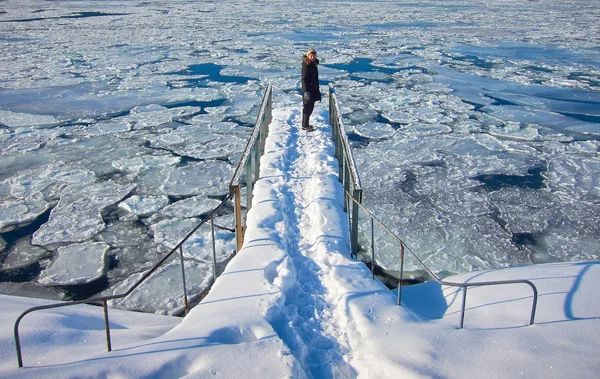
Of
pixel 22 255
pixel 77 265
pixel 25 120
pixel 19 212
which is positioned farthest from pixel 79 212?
pixel 25 120

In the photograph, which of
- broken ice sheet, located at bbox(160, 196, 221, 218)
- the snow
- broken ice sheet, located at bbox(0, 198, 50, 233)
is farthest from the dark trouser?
broken ice sheet, located at bbox(0, 198, 50, 233)

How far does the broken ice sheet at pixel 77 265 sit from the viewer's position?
4965 mm

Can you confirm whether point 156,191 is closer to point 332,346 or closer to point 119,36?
point 332,346

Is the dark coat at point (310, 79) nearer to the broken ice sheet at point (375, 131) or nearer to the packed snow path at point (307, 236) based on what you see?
the packed snow path at point (307, 236)

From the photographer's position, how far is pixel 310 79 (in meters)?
7.07

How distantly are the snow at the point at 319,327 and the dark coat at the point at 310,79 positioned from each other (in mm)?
2899

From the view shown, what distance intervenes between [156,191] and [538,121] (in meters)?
8.24

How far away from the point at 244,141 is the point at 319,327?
6.15 m

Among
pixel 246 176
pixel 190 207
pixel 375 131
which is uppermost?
pixel 246 176

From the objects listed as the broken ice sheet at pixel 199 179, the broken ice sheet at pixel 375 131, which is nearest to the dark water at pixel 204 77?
the broken ice sheet at pixel 375 131

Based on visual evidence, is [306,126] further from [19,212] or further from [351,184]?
[19,212]

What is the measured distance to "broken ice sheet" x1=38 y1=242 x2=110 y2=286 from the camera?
4.96m

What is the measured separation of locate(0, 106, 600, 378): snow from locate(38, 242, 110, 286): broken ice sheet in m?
0.72

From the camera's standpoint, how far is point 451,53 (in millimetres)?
18281
